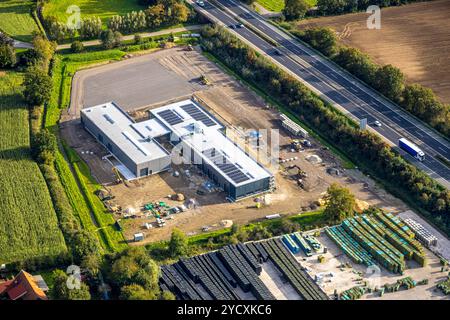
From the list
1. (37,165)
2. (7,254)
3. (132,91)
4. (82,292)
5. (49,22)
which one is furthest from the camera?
(49,22)

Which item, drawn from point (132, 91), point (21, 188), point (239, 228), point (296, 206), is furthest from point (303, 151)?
point (21, 188)

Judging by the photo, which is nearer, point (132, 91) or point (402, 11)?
point (132, 91)

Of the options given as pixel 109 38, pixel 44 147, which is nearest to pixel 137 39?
pixel 109 38

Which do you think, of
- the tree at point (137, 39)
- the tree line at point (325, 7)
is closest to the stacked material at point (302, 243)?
the tree at point (137, 39)

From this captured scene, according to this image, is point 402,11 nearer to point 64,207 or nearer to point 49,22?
point 49,22

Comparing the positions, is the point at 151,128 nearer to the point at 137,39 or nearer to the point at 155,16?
the point at 137,39

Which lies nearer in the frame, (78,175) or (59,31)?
(78,175)
